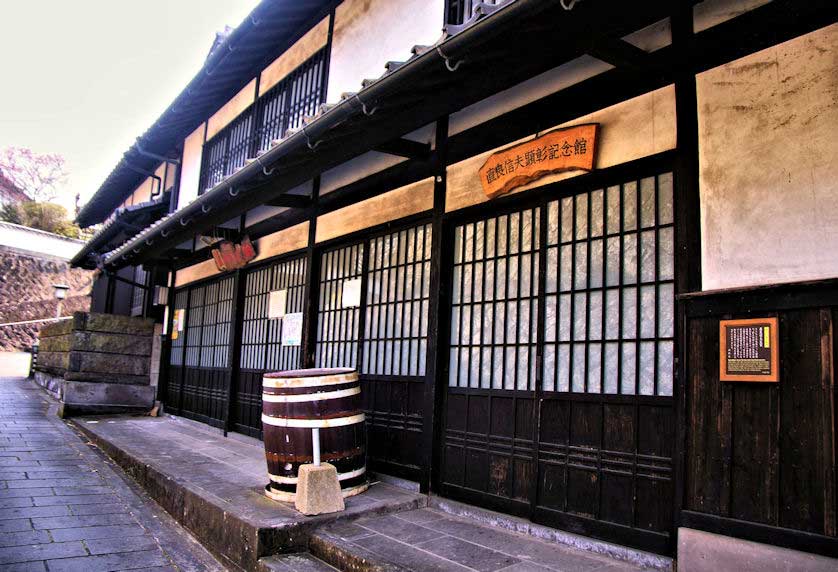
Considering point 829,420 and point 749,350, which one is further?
point 749,350

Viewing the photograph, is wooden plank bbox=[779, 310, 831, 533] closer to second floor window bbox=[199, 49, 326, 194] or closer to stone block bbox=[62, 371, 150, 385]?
second floor window bbox=[199, 49, 326, 194]

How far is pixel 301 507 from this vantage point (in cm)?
513

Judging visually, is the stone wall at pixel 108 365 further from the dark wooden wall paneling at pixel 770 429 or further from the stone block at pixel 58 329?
the dark wooden wall paneling at pixel 770 429

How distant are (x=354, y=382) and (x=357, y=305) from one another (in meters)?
2.15

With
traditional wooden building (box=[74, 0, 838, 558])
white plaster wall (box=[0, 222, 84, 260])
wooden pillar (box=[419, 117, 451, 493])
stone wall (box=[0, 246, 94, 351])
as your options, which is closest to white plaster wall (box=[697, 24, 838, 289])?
traditional wooden building (box=[74, 0, 838, 558])

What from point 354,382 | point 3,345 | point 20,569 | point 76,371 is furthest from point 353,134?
point 3,345

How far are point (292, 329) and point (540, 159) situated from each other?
5.28 meters

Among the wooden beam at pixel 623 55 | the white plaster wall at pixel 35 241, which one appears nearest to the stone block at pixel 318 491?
the wooden beam at pixel 623 55

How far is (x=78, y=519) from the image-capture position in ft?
19.5

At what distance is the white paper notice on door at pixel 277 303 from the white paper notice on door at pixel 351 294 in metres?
Result: 1.81

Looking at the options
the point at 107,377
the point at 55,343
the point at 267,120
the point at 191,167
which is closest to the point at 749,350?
the point at 267,120

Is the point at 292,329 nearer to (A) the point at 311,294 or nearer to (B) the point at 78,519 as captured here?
(A) the point at 311,294

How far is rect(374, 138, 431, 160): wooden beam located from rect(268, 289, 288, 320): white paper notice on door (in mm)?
3786

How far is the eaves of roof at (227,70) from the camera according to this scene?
9.39m
